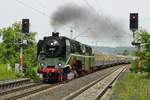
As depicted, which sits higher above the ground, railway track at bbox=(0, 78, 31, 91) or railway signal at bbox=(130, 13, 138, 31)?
railway signal at bbox=(130, 13, 138, 31)

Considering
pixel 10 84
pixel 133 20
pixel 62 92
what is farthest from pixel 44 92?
pixel 133 20

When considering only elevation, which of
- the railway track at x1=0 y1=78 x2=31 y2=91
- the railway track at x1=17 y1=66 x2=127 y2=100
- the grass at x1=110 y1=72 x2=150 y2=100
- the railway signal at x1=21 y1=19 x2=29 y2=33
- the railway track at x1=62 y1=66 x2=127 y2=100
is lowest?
the railway track at x1=62 y1=66 x2=127 y2=100

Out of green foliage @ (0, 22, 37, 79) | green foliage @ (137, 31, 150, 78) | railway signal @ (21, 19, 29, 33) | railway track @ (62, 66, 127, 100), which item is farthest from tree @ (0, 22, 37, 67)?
railway track @ (62, 66, 127, 100)

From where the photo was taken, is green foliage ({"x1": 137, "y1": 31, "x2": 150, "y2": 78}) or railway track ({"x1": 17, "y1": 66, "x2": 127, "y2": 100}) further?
green foliage ({"x1": 137, "y1": 31, "x2": 150, "y2": 78})

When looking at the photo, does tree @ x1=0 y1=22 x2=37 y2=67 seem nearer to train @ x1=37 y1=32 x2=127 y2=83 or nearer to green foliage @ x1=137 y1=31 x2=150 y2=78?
green foliage @ x1=137 y1=31 x2=150 y2=78

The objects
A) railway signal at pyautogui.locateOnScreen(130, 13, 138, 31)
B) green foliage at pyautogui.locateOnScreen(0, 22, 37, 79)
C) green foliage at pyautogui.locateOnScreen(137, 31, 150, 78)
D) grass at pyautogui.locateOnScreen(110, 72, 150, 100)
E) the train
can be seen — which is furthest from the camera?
green foliage at pyautogui.locateOnScreen(0, 22, 37, 79)

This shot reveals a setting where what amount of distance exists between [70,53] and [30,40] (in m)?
82.8

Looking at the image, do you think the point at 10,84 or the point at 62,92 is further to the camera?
the point at 10,84

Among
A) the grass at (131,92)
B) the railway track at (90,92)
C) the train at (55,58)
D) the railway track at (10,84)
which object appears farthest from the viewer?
the train at (55,58)

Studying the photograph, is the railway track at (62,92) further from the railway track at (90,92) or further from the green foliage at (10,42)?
the green foliage at (10,42)

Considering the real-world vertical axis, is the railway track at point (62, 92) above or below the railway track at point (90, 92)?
above

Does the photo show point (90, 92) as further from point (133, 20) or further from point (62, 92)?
point (133, 20)

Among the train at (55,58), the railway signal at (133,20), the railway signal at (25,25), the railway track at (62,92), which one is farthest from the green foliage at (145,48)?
the railway signal at (25,25)

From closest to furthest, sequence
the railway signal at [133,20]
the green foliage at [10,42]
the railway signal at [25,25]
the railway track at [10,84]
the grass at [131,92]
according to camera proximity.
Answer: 1. the grass at [131,92]
2. the railway track at [10,84]
3. the railway signal at [133,20]
4. the railway signal at [25,25]
5. the green foliage at [10,42]
